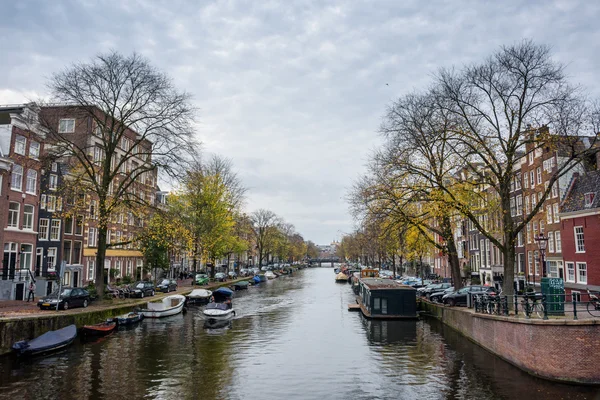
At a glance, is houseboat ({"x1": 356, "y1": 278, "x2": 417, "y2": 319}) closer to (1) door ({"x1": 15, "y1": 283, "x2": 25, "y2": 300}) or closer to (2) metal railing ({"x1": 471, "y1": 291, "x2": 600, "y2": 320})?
(2) metal railing ({"x1": 471, "y1": 291, "x2": 600, "y2": 320})

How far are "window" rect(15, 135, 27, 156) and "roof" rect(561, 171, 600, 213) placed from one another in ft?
163

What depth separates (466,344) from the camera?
94.4ft

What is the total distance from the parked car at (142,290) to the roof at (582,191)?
4127 cm

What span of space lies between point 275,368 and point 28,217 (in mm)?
33385

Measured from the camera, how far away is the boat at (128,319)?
3494 cm

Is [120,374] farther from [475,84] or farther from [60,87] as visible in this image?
[475,84]

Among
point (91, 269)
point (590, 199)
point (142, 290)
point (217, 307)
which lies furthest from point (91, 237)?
point (590, 199)

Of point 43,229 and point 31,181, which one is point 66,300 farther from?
point 43,229

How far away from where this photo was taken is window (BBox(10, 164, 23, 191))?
41.8 metres

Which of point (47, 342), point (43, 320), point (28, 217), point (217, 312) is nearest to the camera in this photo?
point (47, 342)

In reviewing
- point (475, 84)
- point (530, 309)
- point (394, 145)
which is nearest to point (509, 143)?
point (475, 84)

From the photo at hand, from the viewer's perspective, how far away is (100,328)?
31.0 metres

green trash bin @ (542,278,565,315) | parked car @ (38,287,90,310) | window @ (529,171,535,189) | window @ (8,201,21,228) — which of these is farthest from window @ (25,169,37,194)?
window @ (529,171,535,189)

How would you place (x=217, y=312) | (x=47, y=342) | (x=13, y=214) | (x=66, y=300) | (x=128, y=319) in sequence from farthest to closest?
1. (x=13, y=214)
2. (x=217, y=312)
3. (x=128, y=319)
4. (x=66, y=300)
5. (x=47, y=342)
